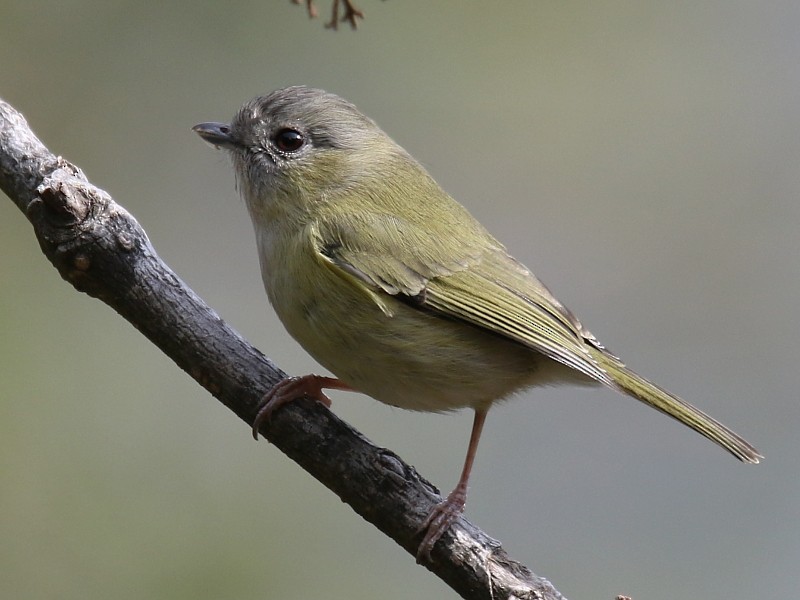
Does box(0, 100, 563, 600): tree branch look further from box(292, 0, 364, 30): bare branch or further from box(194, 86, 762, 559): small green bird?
box(292, 0, 364, 30): bare branch

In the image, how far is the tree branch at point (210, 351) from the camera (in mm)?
2473

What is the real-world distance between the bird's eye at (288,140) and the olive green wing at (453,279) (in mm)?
447

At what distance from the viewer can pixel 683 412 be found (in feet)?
10.5

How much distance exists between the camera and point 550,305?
3.47 meters

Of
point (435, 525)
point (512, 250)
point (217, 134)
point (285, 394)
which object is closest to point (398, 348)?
point (285, 394)

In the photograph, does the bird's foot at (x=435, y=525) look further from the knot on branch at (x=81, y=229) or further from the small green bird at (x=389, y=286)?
the knot on branch at (x=81, y=229)

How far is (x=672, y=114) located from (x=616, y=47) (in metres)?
Answer: 0.64

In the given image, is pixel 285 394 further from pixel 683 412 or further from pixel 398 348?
pixel 683 412

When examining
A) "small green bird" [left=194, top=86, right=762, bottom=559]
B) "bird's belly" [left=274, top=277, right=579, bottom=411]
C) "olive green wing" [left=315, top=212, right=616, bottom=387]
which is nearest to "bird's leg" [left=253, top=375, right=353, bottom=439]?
"small green bird" [left=194, top=86, right=762, bottom=559]

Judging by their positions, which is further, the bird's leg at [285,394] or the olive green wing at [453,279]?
the olive green wing at [453,279]

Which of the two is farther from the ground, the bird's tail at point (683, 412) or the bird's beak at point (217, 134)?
the bird's tail at point (683, 412)

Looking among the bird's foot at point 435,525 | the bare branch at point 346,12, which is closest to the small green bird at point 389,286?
the bird's foot at point 435,525

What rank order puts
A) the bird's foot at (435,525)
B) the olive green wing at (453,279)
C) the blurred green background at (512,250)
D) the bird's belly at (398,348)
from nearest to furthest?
the bird's foot at (435,525), the bird's belly at (398,348), the olive green wing at (453,279), the blurred green background at (512,250)

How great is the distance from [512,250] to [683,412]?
102 inches
